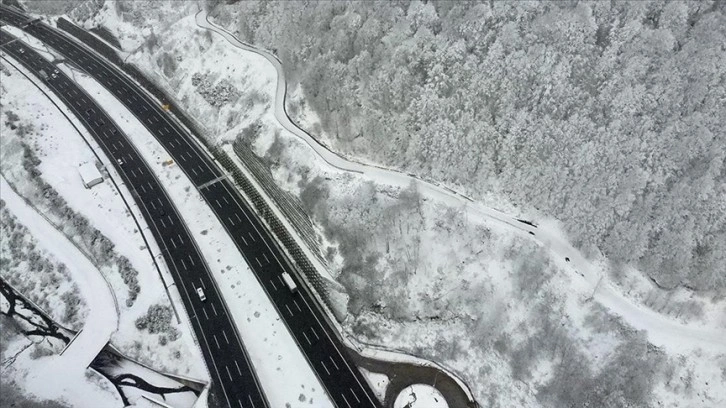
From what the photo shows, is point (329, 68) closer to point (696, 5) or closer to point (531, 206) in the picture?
point (531, 206)

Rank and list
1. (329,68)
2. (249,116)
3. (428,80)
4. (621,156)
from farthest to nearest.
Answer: (249,116), (329,68), (428,80), (621,156)

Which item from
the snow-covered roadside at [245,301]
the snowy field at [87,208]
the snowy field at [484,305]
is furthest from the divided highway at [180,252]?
the snowy field at [484,305]

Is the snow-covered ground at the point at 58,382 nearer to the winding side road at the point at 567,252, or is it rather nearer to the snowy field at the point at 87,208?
the snowy field at the point at 87,208

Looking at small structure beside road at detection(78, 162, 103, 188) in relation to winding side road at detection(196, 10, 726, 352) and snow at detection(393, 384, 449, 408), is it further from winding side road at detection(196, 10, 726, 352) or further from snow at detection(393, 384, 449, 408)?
snow at detection(393, 384, 449, 408)

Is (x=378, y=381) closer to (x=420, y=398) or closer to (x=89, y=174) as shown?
(x=420, y=398)

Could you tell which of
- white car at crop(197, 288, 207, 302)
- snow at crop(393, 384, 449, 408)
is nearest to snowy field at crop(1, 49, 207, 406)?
white car at crop(197, 288, 207, 302)

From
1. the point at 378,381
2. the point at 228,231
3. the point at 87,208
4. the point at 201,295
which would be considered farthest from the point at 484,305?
the point at 87,208

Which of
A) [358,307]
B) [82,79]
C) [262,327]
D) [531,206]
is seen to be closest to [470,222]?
[531,206]
